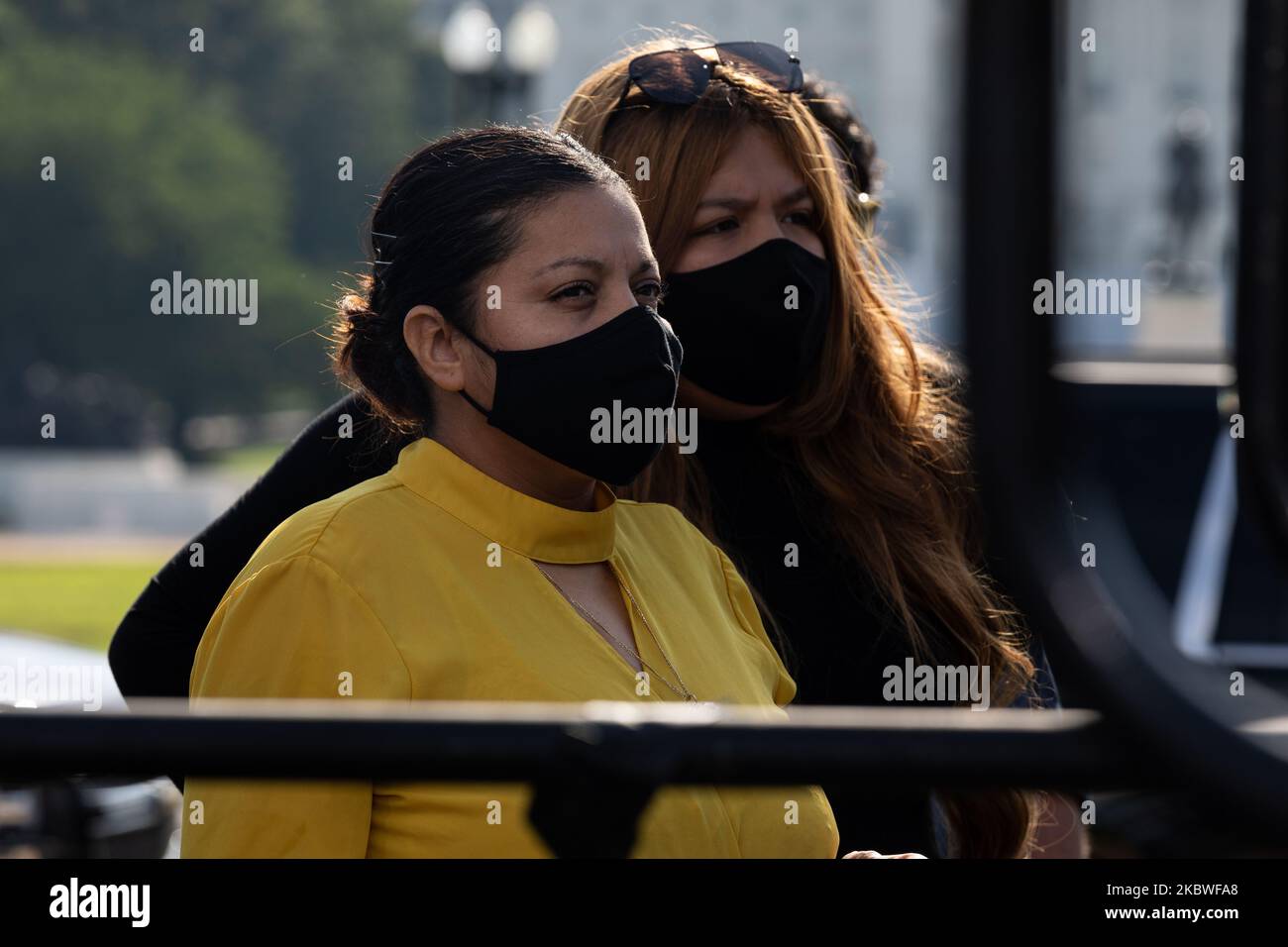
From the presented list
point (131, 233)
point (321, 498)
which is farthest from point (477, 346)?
point (131, 233)

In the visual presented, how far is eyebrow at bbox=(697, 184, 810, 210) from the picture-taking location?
2.50 m

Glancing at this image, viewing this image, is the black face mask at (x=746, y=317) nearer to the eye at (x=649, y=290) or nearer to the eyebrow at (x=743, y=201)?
the eyebrow at (x=743, y=201)

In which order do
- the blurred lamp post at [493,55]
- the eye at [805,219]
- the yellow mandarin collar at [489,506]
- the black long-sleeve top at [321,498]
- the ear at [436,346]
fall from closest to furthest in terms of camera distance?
the yellow mandarin collar at [489,506], the ear at [436,346], the black long-sleeve top at [321,498], the eye at [805,219], the blurred lamp post at [493,55]

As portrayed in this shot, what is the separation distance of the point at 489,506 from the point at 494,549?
0.17 feet

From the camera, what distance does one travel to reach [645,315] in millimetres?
1973

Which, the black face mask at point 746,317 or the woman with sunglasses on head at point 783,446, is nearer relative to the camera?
the woman with sunglasses on head at point 783,446

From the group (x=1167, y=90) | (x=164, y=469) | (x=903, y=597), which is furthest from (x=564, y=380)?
(x=1167, y=90)

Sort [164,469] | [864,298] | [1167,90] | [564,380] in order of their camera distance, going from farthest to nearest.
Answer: [1167,90] → [164,469] → [864,298] → [564,380]

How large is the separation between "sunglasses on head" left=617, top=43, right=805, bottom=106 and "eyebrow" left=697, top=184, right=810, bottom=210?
15 cm

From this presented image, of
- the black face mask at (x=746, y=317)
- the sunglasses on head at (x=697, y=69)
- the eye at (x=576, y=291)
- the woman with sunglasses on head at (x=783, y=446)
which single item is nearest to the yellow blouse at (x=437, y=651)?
the eye at (x=576, y=291)

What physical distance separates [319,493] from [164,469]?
1330 inches

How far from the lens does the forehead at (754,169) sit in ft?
8.18

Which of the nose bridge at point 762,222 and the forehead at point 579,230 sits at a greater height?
the nose bridge at point 762,222

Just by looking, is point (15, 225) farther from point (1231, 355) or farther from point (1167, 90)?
point (1231, 355)
